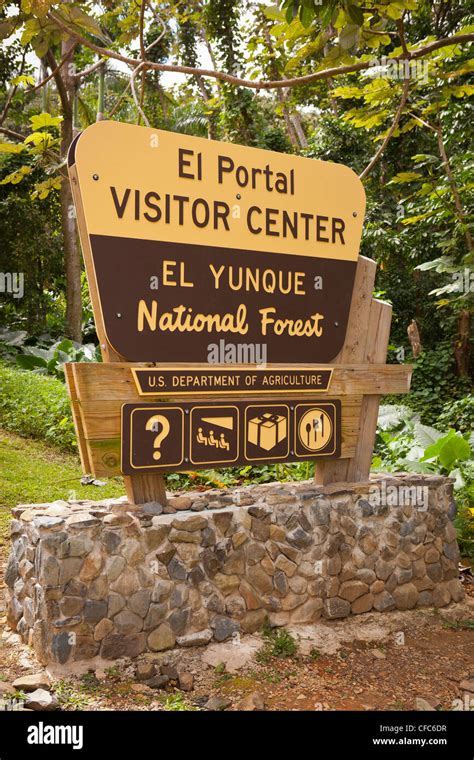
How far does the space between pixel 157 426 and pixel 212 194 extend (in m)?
1.50

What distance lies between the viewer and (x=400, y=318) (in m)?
15.8

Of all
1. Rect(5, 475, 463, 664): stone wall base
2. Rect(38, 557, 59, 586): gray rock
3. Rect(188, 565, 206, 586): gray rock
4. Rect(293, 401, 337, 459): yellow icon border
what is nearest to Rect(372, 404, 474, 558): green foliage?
Rect(5, 475, 463, 664): stone wall base

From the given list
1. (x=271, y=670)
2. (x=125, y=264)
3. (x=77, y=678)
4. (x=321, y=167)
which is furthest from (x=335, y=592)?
(x=321, y=167)

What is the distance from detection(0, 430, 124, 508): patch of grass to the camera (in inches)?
280

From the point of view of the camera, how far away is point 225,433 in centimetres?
440

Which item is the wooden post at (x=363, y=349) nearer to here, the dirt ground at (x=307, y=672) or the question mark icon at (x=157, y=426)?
the dirt ground at (x=307, y=672)

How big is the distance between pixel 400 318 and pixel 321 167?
447 inches

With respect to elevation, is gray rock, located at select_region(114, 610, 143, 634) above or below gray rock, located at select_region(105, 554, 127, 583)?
below

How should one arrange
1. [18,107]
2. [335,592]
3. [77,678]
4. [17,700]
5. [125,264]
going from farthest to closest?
A: [18,107] < [335,592] < [125,264] < [77,678] < [17,700]

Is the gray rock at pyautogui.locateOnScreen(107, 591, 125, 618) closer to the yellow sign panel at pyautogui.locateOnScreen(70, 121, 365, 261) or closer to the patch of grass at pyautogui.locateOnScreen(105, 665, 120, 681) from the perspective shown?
the patch of grass at pyautogui.locateOnScreen(105, 665, 120, 681)

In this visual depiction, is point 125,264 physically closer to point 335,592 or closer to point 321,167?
point 321,167

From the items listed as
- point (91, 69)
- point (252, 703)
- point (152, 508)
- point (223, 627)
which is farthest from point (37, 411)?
point (252, 703)

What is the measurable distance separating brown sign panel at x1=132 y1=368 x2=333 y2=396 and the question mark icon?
0.15 meters

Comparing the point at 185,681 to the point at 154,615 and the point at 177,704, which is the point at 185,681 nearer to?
the point at 177,704
